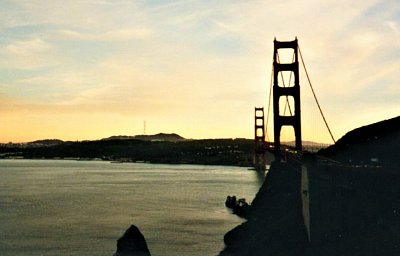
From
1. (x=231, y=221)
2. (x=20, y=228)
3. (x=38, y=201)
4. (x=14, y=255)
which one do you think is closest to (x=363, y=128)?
(x=231, y=221)

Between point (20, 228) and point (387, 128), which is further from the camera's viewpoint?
point (20, 228)

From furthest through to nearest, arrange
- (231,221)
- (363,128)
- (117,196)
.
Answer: (117,196), (231,221), (363,128)

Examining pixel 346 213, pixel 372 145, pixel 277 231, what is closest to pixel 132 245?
pixel 277 231

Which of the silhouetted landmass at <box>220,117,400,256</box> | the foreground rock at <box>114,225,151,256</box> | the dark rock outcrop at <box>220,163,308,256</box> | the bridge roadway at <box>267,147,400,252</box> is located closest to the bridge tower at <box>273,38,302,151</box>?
the dark rock outcrop at <box>220,163,308,256</box>

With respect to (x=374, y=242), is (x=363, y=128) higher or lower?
higher

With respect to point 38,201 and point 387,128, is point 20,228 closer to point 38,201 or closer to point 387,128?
point 38,201

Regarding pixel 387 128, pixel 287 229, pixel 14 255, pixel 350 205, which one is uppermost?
pixel 387 128

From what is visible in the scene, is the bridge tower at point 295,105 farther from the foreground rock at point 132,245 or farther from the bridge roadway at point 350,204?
the bridge roadway at point 350,204

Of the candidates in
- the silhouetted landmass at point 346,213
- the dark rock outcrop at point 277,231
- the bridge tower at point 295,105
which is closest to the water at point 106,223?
the dark rock outcrop at point 277,231
